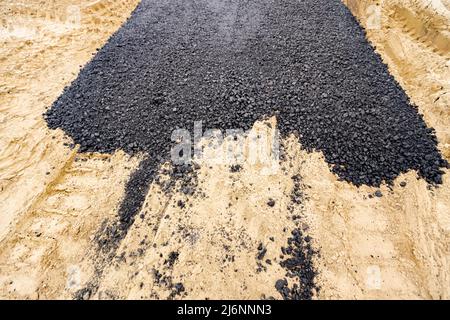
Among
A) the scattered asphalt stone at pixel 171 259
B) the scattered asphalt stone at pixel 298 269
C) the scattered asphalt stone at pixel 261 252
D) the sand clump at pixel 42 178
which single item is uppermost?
the scattered asphalt stone at pixel 298 269

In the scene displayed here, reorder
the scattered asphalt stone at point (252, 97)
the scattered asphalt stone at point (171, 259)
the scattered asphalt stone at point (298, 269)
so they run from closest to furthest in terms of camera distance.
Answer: the scattered asphalt stone at point (298, 269), the scattered asphalt stone at point (171, 259), the scattered asphalt stone at point (252, 97)

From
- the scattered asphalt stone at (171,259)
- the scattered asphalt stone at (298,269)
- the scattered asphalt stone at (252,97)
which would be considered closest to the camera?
the scattered asphalt stone at (298,269)

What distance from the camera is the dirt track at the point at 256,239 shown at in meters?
2.78

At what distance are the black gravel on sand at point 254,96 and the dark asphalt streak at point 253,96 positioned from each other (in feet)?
0.05

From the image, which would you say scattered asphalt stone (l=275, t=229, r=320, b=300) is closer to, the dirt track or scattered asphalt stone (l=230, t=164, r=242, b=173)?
the dirt track

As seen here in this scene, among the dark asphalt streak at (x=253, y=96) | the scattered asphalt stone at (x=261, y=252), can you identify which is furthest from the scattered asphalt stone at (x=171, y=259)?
the scattered asphalt stone at (x=261, y=252)

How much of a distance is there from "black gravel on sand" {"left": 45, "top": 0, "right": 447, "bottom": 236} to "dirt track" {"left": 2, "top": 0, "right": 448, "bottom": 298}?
382mm

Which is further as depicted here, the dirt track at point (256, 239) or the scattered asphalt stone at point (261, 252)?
the scattered asphalt stone at point (261, 252)

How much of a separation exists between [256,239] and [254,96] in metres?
2.32

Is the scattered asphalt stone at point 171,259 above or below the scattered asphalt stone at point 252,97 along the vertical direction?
below

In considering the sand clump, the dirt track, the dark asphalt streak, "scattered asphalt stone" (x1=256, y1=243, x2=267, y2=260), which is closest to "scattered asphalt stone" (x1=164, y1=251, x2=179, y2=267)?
the dirt track

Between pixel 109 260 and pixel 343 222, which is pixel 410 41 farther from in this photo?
pixel 109 260

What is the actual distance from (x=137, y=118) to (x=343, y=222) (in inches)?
132

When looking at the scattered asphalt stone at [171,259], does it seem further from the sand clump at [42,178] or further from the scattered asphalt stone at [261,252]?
the sand clump at [42,178]
